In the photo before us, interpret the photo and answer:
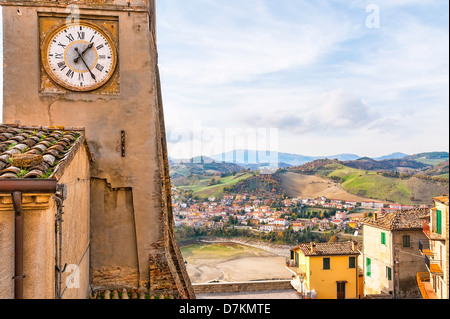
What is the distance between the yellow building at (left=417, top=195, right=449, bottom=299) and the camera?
10.6 meters

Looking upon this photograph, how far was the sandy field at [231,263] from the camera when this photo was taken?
24.9 metres

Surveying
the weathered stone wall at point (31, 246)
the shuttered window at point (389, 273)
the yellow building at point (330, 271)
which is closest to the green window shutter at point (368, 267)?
the yellow building at point (330, 271)

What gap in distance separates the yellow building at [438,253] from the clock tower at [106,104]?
9154mm

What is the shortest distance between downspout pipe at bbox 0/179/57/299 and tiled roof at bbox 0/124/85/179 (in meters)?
0.11

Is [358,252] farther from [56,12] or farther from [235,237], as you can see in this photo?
[56,12]

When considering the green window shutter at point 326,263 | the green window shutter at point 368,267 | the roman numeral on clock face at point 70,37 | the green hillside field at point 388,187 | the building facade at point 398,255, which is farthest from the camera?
the green hillside field at point 388,187

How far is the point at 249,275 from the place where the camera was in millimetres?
25297

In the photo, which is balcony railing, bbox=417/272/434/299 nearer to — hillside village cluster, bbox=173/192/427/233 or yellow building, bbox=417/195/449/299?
yellow building, bbox=417/195/449/299

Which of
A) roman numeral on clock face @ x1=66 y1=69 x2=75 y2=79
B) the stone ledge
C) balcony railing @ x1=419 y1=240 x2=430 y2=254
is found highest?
roman numeral on clock face @ x1=66 y1=69 x2=75 y2=79

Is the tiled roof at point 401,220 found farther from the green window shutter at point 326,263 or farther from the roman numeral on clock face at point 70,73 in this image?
the roman numeral on clock face at point 70,73

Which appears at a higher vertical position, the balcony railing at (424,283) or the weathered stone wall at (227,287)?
the balcony railing at (424,283)

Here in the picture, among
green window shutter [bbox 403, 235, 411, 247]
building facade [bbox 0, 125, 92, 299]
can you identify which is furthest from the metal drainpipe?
green window shutter [bbox 403, 235, 411, 247]

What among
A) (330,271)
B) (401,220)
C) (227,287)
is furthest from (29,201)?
(330,271)

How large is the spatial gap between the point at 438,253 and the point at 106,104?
43.3 ft
